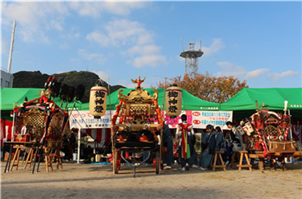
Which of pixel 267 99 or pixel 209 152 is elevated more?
pixel 267 99

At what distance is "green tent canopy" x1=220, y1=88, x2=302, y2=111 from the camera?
36.4ft

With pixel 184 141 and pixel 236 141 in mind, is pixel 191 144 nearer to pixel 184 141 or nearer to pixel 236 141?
pixel 184 141

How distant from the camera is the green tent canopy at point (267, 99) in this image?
36.4 ft

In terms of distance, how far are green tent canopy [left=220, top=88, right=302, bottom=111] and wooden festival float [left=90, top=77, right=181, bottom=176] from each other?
4210mm

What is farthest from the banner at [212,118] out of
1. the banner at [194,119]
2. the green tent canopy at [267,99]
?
the green tent canopy at [267,99]

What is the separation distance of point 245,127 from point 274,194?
15.4 feet

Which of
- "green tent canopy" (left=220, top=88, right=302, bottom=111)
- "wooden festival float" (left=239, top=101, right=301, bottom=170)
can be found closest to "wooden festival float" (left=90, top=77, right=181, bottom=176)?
"wooden festival float" (left=239, top=101, right=301, bottom=170)

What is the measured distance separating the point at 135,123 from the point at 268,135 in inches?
179


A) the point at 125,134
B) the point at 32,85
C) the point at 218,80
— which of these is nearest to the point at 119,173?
the point at 125,134

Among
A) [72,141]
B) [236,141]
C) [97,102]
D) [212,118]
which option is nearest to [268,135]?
[236,141]

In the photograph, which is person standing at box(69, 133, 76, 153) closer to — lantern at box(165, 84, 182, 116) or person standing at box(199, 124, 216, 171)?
lantern at box(165, 84, 182, 116)

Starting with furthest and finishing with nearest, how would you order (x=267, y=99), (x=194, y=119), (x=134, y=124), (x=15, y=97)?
(x=15, y=97) < (x=267, y=99) < (x=194, y=119) < (x=134, y=124)

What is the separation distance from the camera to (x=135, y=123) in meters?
8.01

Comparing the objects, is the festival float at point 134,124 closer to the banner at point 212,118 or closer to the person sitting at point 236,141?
the person sitting at point 236,141
